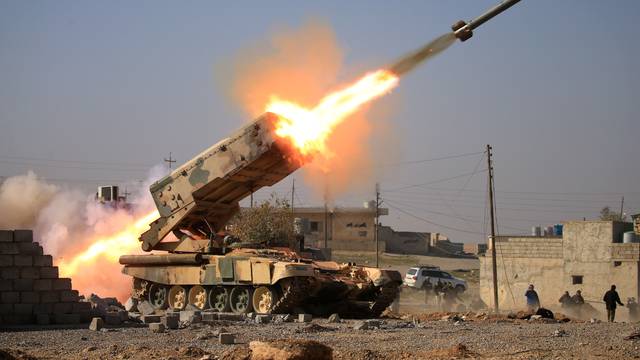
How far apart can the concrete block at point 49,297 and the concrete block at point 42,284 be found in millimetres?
89

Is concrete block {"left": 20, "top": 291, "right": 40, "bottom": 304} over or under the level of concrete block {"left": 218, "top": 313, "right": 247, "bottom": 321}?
over

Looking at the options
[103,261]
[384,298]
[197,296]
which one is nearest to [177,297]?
[197,296]

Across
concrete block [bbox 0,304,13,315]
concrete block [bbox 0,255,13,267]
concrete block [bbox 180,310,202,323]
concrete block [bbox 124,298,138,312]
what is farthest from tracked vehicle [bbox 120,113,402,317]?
concrete block [bbox 0,304,13,315]

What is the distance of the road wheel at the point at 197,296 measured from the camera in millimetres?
29027

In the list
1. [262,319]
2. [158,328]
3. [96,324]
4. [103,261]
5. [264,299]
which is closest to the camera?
[158,328]

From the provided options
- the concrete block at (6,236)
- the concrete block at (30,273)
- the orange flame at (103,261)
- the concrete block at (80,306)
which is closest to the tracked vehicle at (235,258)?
the orange flame at (103,261)

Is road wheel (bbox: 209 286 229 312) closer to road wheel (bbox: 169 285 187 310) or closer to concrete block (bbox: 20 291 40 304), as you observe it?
road wheel (bbox: 169 285 187 310)

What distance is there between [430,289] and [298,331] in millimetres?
26547

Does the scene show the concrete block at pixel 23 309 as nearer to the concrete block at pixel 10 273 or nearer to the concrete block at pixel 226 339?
the concrete block at pixel 10 273

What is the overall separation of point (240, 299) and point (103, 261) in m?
8.27

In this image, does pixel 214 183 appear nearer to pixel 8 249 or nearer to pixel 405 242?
pixel 8 249

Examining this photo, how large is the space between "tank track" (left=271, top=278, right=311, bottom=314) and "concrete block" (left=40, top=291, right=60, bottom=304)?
5.62 m

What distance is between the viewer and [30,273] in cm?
2325

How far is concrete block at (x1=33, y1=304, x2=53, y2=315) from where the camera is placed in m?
23.1
